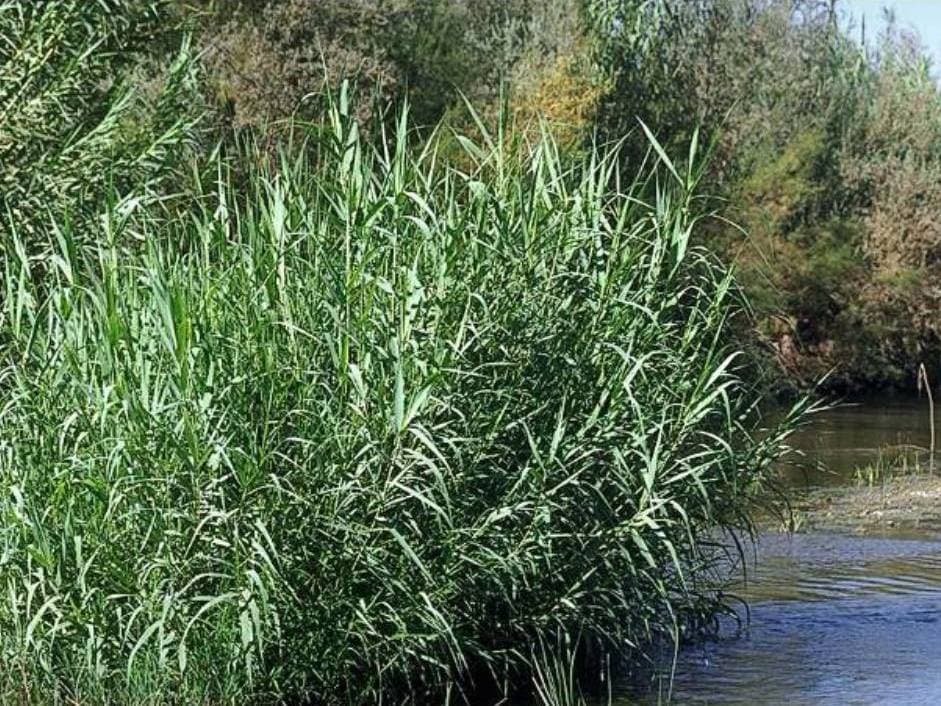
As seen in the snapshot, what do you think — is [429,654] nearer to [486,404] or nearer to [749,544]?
[486,404]

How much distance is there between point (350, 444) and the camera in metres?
8.23

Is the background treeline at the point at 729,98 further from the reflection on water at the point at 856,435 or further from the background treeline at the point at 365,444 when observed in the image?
the background treeline at the point at 365,444

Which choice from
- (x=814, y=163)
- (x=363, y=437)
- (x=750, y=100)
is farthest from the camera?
(x=814, y=163)

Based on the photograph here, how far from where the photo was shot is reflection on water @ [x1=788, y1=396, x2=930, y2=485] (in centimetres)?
2097

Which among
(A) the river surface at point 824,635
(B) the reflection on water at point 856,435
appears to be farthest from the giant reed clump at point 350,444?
(B) the reflection on water at point 856,435

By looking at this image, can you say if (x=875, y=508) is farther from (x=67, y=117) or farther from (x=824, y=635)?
(x=67, y=117)

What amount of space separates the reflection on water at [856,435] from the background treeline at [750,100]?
46.7 inches

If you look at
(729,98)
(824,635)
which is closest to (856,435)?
(729,98)

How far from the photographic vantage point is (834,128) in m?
35.7

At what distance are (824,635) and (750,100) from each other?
2396 centimetres

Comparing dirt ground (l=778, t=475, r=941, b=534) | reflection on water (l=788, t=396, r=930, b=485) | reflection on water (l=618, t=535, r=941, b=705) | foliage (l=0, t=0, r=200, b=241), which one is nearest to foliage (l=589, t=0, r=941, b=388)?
reflection on water (l=788, t=396, r=930, b=485)

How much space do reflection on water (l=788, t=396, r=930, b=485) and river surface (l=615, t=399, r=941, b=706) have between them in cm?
466

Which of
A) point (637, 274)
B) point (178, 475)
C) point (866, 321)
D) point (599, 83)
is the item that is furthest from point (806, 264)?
point (178, 475)

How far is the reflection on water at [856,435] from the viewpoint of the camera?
2097cm
